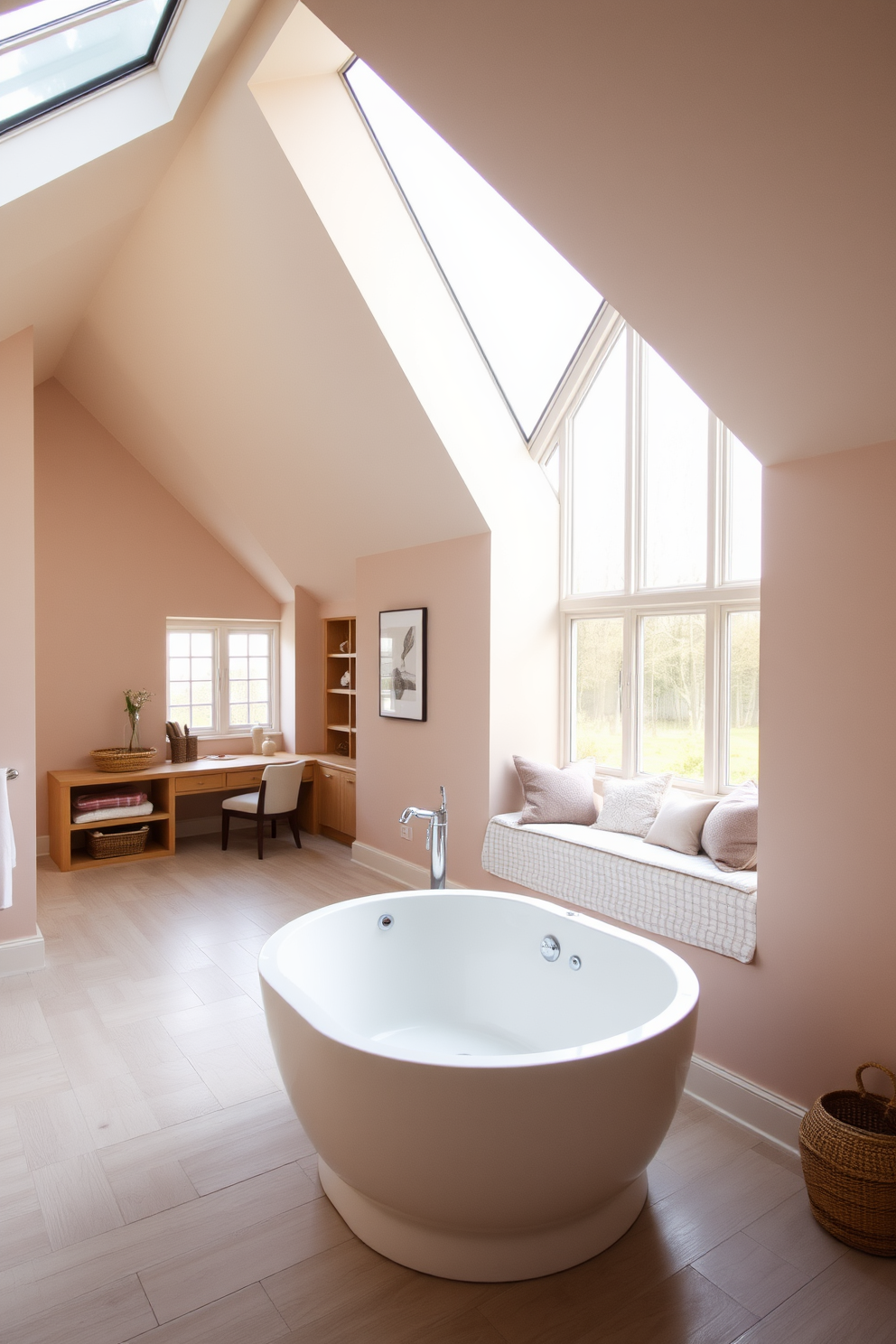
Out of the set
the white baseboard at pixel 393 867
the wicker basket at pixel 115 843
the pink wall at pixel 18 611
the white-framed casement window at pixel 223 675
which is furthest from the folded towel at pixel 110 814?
the pink wall at pixel 18 611

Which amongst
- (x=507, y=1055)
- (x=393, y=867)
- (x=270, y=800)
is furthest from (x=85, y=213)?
(x=393, y=867)

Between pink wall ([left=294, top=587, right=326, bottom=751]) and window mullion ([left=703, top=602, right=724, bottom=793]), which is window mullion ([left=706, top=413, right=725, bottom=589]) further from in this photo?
pink wall ([left=294, top=587, right=326, bottom=751])

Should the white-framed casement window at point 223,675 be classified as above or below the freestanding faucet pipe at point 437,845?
above

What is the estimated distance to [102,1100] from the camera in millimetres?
2779

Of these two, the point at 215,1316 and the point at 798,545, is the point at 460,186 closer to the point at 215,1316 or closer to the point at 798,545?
the point at 798,545

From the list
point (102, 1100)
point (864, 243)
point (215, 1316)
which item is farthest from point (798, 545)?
point (102, 1100)

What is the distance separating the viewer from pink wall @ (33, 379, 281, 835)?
5.86m

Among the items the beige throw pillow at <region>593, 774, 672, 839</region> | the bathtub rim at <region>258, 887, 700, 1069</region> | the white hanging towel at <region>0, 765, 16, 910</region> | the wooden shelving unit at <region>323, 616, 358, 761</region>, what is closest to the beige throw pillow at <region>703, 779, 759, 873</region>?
the beige throw pillow at <region>593, 774, 672, 839</region>

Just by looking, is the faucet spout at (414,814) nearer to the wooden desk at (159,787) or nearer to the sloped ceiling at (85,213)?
the sloped ceiling at (85,213)

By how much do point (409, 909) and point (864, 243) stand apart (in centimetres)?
257

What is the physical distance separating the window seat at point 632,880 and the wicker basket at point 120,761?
2.88 m

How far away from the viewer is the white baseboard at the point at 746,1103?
8.39 ft

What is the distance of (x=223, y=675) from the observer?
6789 mm

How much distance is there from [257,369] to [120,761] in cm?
294
